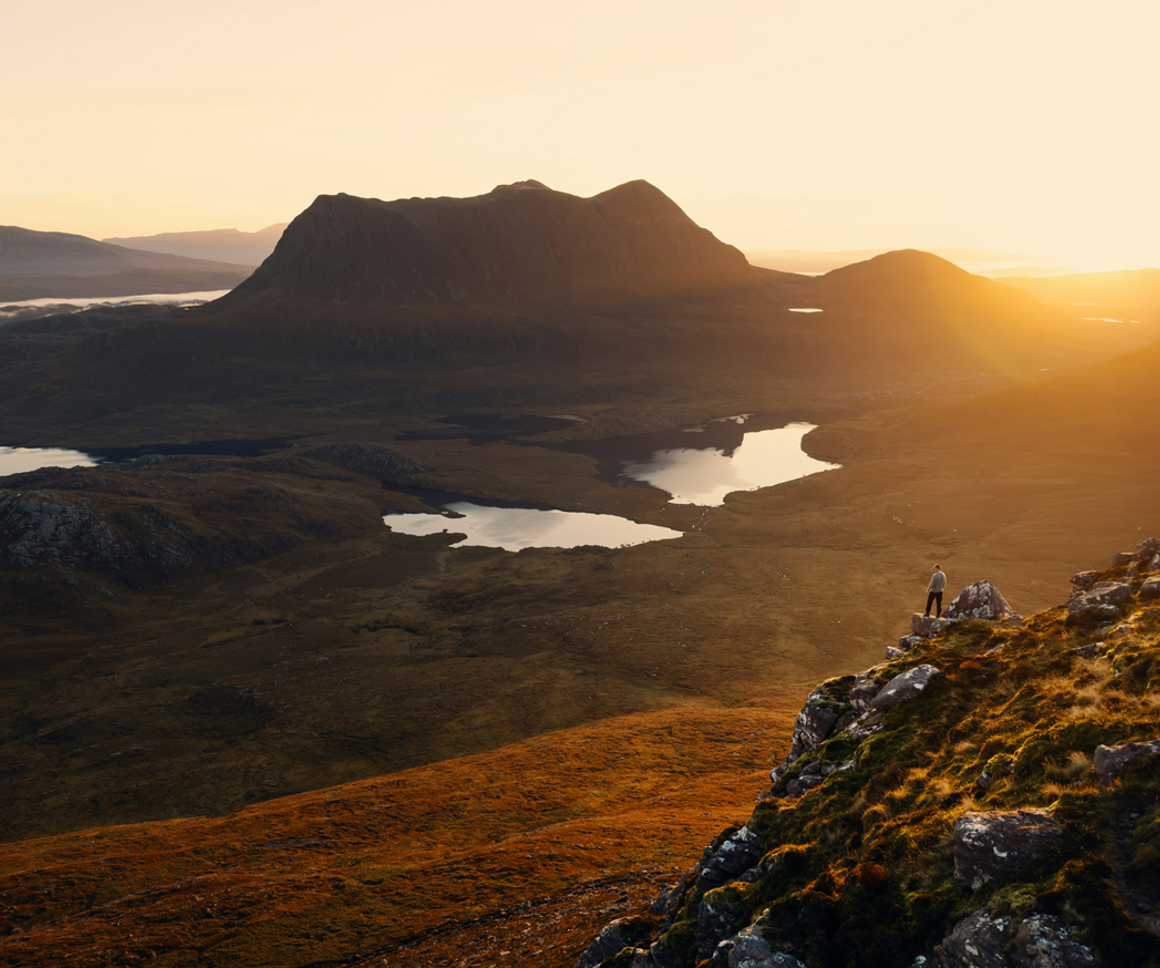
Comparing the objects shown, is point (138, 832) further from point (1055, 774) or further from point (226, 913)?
point (1055, 774)

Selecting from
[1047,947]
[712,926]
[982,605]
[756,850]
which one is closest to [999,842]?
[1047,947]

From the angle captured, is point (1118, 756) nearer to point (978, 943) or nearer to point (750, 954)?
point (978, 943)

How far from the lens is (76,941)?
42031 millimetres

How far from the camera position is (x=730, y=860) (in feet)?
85.2

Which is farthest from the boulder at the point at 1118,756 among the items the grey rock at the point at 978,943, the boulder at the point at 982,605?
the boulder at the point at 982,605

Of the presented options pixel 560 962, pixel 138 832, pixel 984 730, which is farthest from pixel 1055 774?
pixel 138 832

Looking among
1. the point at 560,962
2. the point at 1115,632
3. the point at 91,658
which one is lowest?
the point at 91,658

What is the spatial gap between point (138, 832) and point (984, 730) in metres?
67.2

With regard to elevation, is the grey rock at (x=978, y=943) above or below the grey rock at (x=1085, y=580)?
below

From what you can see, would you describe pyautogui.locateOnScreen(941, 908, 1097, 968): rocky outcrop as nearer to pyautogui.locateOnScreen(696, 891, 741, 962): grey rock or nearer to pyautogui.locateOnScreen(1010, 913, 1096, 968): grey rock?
pyautogui.locateOnScreen(1010, 913, 1096, 968): grey rock

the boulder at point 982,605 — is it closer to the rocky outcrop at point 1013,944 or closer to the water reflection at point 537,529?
the rocky outcrop at point 1013,944

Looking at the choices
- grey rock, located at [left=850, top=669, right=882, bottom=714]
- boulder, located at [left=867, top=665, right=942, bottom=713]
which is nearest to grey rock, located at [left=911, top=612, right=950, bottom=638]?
grey rock, located at [left=850, top=669, right=882, bottom=714]

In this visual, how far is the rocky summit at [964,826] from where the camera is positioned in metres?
16.5

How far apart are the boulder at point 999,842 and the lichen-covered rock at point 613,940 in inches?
524
